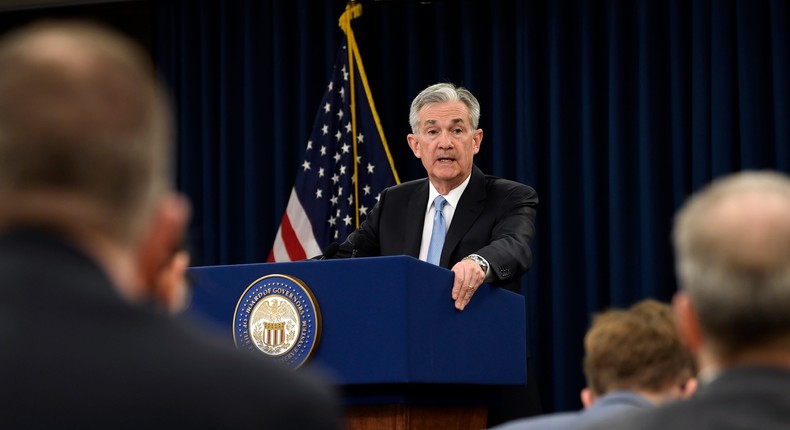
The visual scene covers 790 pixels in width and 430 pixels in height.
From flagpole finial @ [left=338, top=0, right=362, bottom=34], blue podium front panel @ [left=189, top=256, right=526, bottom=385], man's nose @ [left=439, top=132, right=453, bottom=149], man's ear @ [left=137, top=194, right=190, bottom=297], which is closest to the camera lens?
man's ear @ [left=137, top=194, right=190, bottom=297]

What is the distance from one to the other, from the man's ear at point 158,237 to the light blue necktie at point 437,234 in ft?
10.4

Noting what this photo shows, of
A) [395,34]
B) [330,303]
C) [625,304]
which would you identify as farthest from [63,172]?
[395,34]

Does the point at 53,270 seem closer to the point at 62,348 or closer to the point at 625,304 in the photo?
the point at 62,348

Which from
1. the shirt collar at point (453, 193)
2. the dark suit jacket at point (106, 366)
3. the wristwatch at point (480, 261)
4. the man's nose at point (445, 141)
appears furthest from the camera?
the man's nose at point (445, 141)

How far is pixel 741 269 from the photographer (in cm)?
123

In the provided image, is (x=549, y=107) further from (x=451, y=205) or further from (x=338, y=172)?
(x=451, y=205)

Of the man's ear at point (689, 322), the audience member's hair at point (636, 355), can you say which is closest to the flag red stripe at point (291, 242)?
the audience member's hair at point (636, 355)

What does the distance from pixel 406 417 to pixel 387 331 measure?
0.27m

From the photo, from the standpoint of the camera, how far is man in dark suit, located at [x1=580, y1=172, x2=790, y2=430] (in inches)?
46.9

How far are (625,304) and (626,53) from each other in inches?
56.7

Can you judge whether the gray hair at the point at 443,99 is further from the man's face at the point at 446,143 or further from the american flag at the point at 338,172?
the american flag at the point at 338,172

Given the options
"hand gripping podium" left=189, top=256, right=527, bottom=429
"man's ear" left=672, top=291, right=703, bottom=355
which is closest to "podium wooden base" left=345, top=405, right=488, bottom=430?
"hand gripping podium" left=189, top=256, right=527, bottom=429

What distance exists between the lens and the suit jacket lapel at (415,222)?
4172mm

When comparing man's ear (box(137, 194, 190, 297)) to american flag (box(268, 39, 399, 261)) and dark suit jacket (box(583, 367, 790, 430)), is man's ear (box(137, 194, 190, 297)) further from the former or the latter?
american flag (box(268, 39, 399, 261))
